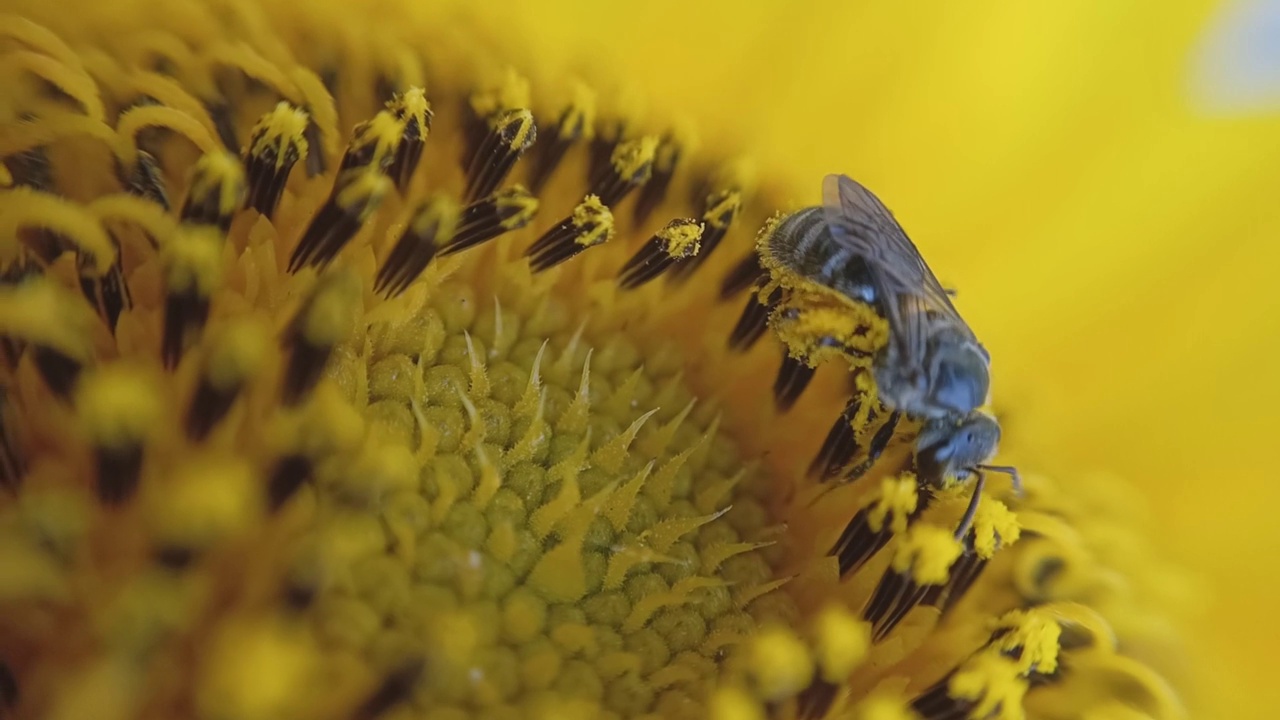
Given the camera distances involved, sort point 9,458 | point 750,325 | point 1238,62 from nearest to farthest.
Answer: point 9,458 < point 750,325 < point 1238,62

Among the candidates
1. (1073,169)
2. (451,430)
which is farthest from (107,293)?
(1073,169)

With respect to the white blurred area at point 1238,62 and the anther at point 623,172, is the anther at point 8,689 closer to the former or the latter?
the anther at point 623,172

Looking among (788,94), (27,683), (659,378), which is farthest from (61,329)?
(788,94)

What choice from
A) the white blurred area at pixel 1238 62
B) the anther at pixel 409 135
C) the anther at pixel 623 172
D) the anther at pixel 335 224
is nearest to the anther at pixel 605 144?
the anther at pixel 623 172

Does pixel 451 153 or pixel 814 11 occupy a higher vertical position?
pixel 814 11

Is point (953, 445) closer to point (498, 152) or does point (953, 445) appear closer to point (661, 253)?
point (661, 253)

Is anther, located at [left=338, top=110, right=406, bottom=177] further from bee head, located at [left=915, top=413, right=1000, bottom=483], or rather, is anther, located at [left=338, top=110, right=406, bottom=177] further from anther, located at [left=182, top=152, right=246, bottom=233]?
bee head, located at [left=915, top=413, right=1000, bottom=483]

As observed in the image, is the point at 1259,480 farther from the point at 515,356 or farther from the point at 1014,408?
the point at 515,356
